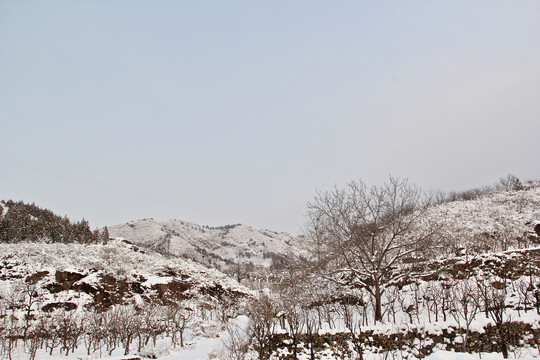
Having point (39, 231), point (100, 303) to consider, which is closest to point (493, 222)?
point (100, 303)

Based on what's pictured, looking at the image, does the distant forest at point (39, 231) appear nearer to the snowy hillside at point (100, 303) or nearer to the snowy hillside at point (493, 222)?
the snowy hillside at point (100, 303)

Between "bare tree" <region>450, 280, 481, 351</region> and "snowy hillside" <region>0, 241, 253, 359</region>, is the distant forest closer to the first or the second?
"snowy hillside" <region>0, 241, 253, 359</region>

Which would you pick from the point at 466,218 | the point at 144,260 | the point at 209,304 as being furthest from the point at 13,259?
the point at 466,218

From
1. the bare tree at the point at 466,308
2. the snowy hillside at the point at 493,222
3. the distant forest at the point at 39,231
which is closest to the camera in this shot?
the bare tree at the point at 466,308

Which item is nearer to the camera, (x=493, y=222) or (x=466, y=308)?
(x=466, y=308)

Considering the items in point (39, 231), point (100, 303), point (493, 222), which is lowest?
point (100, 303)

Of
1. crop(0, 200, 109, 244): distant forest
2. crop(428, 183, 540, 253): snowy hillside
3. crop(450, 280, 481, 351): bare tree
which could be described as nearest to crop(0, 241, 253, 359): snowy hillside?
crop(450, 280, 481, 351): bare tree

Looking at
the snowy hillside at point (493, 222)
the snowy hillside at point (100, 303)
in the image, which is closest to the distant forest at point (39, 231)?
the snowy hillside at point (100, 303)

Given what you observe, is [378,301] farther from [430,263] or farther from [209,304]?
[209,304]

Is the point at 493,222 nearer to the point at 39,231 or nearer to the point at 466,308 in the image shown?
the point at 466,308

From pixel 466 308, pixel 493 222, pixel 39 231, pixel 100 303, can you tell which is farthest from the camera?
pixel 39 231

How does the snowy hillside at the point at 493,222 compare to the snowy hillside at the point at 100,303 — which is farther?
the snowy hillside at the point at 493,222

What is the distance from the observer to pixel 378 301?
66.5 feet

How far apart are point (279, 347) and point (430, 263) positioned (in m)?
14.5
